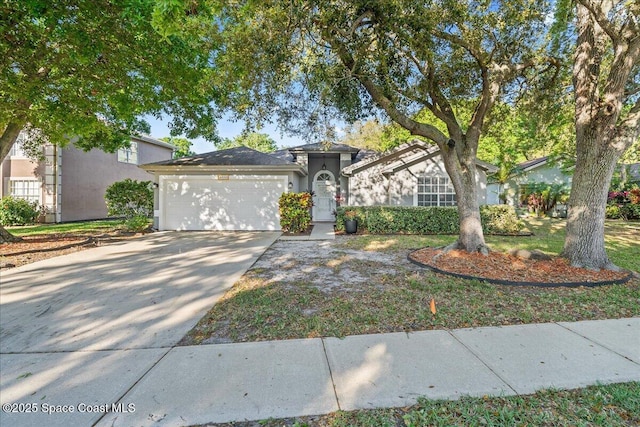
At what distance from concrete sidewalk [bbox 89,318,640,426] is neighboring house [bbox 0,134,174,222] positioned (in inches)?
678

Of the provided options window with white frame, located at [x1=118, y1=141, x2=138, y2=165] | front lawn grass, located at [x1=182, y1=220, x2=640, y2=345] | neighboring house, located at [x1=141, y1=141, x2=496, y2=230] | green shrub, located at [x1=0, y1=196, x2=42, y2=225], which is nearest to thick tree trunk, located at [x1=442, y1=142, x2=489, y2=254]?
front lawn grass, located at [x1=182, y1=220, x2=640, y2=345]

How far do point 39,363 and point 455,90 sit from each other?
1013 cm

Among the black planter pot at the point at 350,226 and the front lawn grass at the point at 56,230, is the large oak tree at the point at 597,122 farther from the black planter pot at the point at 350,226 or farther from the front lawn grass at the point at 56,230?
the front lawn grass at the point at 56,230

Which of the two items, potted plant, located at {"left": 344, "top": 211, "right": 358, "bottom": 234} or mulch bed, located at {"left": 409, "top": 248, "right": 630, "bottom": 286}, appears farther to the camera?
potted plant, located at {"left": 344, "top": 211, "right": 358, "bottom": 234}

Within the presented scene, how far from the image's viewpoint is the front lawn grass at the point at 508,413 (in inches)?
85.4

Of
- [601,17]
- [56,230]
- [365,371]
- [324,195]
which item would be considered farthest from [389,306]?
[56,230]

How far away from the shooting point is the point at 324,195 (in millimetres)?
16812

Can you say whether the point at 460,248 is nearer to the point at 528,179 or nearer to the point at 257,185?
the point at 257,185

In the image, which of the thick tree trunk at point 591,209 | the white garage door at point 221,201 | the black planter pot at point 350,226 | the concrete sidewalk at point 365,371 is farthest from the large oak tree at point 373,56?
the white garage door at point 221,201

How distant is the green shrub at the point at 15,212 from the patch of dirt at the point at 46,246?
218 inches

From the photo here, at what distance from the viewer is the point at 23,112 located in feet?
28.0

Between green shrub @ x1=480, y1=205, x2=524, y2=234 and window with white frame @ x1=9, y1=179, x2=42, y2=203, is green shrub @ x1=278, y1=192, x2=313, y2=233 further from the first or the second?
window with white frame @ x1=9, y1=179, x2=42, y2=203

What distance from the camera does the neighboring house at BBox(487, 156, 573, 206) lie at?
20.4 metres

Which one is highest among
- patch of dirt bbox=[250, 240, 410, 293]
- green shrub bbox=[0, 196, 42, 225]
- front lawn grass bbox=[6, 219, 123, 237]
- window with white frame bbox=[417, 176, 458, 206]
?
window with white frame bbox=[417, 176, 458, 206]
